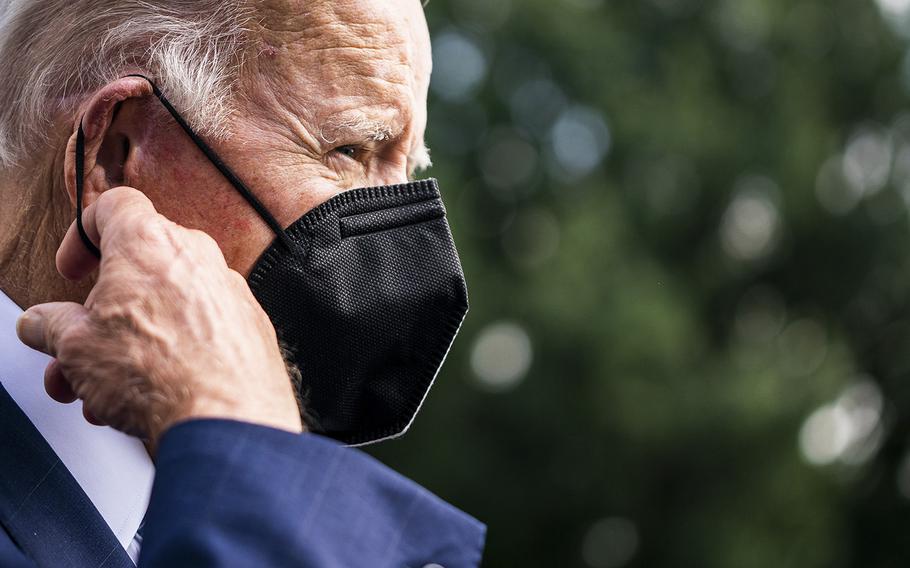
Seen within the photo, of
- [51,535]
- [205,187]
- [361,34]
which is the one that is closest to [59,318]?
[51,535]

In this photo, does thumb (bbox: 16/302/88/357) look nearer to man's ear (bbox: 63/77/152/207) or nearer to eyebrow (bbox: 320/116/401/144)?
man's ear (bbox: 63/77/152/207)

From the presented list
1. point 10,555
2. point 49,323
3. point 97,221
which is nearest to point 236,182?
point 97,221

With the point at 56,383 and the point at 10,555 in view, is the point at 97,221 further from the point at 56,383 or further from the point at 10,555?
the point at 10,555

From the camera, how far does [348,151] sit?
245 cm

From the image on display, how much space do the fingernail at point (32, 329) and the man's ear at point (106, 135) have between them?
39 cm

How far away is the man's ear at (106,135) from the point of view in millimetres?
2213

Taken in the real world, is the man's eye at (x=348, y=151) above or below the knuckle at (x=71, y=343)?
below

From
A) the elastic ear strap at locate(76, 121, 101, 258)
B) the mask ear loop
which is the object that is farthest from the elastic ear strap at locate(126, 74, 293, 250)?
the elastic ear strap at locate(76, 121, 101, 258)

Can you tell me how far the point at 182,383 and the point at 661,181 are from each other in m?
11.3

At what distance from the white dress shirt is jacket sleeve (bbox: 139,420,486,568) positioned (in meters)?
0.51

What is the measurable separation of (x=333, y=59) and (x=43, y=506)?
1.08 metres

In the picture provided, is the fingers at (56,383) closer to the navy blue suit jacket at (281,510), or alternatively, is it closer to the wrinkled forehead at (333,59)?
the navy blue suit jacket at (281,510)

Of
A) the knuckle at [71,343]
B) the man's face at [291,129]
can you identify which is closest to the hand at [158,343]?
the knuckle at [71,343]

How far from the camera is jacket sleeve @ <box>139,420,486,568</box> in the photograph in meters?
1.56
